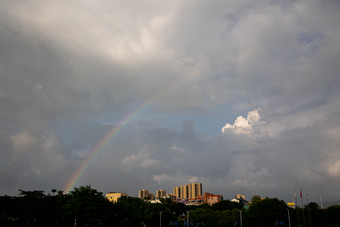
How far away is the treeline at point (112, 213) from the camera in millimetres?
70312

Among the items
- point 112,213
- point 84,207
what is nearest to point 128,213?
point 112,213

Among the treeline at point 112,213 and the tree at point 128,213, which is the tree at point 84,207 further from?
the tree at point 128,213

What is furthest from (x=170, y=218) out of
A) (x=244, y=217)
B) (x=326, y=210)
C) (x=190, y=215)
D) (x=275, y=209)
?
(x=326, y=210)

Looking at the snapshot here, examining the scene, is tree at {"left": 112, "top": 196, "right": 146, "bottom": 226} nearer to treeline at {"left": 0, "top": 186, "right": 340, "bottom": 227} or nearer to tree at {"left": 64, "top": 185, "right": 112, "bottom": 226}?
treeline at {"left": 0, "top": 186, "right": 340, "bottom": 227}

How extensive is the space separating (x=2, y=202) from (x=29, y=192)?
6160 millimetres

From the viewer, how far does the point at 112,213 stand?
8175cm

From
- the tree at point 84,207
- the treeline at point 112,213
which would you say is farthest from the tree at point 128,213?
the tree at point 84,207

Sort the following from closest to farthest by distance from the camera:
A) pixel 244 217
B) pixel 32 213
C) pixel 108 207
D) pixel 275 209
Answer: pixel 32 213, pixel 108 207, pixel 275 209, pixel 244 217

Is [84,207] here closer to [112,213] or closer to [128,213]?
[112,213]

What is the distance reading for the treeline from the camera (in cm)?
7031

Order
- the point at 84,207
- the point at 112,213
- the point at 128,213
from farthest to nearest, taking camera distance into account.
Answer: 1. the point at 128,213
2. the point at 112,213
3. the point at 84,207

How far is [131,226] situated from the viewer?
94062 mm

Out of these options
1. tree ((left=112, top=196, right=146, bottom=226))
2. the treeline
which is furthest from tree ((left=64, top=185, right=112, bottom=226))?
tree ((left=112, top=196, right=146, bottom=226))

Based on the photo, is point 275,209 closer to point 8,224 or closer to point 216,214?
point 216,214
